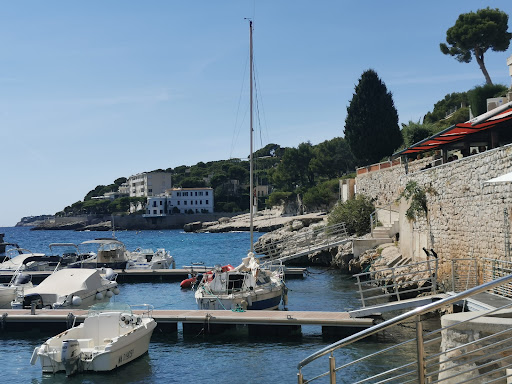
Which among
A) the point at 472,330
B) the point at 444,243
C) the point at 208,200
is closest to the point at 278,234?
the point at 444,243

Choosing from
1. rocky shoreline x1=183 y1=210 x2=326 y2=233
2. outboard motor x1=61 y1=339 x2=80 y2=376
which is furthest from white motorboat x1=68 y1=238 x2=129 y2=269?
rocky shoreline x1=183 y1=210 x2=326 y2=233

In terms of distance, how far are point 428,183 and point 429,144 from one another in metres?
3.28

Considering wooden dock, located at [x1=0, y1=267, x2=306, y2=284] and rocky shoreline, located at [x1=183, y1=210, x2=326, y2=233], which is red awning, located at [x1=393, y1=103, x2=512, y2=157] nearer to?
wooden dock, located at [x1=0, y1=267, x2=306, y2=284]

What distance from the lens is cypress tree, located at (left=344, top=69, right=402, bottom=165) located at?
2360 inches

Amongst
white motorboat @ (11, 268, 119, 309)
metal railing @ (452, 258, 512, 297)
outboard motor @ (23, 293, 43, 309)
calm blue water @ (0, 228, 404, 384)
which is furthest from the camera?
white motorboat @ (11, 268, 119, 309)

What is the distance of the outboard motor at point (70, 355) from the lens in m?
15.4

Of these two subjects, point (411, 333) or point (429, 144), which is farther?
point (429, 144)

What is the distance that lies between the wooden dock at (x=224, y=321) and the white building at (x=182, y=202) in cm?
12539

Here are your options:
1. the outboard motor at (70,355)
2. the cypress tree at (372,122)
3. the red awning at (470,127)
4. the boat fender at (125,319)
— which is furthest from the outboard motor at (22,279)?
the cypress tree at (372,122)

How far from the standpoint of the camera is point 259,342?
18531mm

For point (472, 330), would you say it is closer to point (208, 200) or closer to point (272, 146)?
point (208, 200)

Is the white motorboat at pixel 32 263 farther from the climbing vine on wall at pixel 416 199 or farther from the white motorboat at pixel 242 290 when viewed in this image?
the climbing vine on wall at pixel 416 199

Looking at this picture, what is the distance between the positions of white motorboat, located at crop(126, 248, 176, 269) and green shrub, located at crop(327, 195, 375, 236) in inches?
453

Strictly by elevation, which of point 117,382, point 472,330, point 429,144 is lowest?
point 117,382
